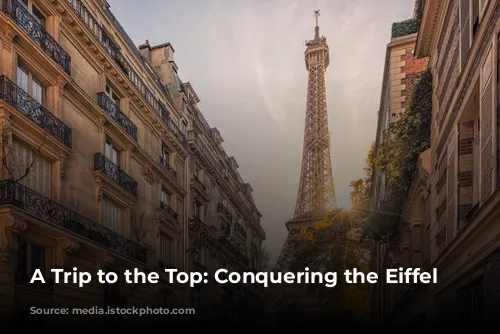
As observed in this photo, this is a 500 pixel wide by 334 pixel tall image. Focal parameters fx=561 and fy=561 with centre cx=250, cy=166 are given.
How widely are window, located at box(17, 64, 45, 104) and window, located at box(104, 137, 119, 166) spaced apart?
188 inches

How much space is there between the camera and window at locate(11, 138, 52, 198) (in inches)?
635

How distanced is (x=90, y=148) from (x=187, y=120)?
1513 cm

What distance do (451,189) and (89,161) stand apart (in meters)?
13.7

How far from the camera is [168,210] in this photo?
29516 mm

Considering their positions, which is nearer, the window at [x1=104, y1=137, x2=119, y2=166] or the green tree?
the window at [x1=104, y1=137, x2=119, y2=166]

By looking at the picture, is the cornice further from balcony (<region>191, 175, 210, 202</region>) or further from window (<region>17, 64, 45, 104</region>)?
balcony (<region>191, 175, 210, 202</region>)

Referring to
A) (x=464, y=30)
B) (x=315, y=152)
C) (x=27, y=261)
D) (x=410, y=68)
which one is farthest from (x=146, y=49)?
(x=315, y=152)

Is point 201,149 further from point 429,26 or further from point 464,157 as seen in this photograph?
point 464,157

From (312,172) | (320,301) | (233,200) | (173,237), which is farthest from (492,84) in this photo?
(312,172)

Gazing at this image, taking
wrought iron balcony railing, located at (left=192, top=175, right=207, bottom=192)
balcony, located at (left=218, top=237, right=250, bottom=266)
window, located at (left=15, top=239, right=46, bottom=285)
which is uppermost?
wrought iron balcony railing, located at (left=192, top=175, right=207, bottom=192)

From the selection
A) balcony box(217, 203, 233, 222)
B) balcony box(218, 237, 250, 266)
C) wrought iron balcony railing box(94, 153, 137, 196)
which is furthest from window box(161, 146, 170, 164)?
balcony box(217, 203, 233, 222)

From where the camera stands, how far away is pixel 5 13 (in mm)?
15844

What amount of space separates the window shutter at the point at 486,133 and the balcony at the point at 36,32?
1303 cm

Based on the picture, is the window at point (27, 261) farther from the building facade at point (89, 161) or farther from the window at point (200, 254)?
the window at point (200, 254)
